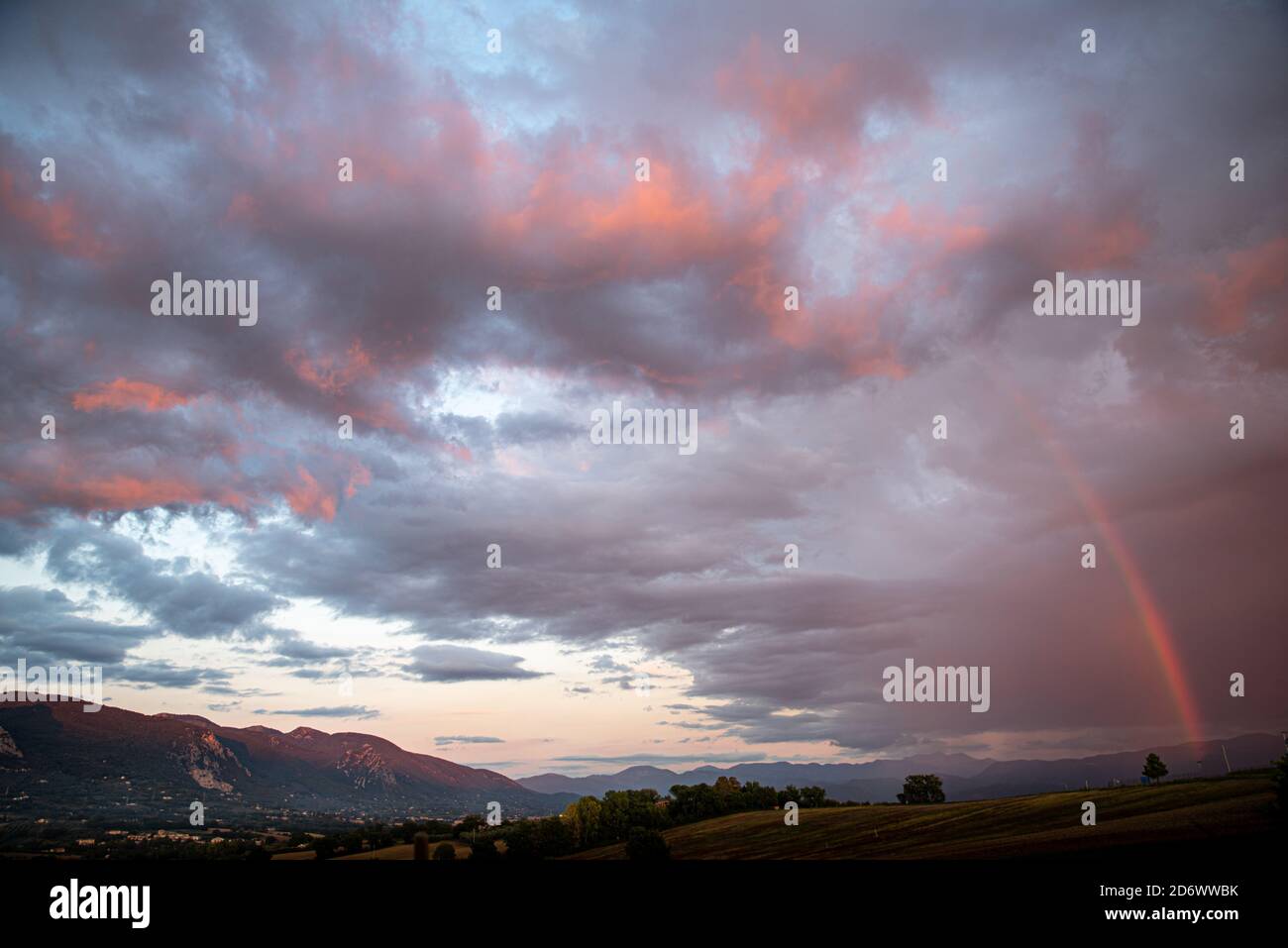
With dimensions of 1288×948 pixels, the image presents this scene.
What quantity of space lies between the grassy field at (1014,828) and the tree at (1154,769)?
3151 inches

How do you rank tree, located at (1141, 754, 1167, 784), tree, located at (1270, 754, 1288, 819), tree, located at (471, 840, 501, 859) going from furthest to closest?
1. tree, located at (1141, 754, 1167, 784)
2. tree, located at (471, 840, 501, 859)
3. tree, located at (1270, 754, 1288, 819)

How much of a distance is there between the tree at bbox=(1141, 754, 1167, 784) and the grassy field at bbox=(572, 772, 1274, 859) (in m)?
80.0

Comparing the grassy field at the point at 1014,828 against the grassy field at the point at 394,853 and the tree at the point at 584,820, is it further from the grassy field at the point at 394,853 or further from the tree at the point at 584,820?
the grassy field at the point at 394,853

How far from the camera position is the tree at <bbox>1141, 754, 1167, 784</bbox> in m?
186

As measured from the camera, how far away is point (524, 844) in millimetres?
140125

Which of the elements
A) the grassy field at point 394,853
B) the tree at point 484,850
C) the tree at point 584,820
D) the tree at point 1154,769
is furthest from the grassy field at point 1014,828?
the tree at point 1154,769

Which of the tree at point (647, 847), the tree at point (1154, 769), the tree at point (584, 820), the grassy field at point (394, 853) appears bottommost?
the tree at point (584, 820)

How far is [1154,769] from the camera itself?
18650 centimetres

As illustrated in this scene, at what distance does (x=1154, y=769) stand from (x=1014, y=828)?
124 metres

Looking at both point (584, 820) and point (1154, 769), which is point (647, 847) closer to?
point (584, 820)

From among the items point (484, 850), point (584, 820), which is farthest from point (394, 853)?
point (584, 820)

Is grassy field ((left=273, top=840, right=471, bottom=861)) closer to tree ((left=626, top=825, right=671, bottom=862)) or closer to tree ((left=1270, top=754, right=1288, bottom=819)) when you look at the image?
tree ((left=626, top=825, right=671, bottom=862))

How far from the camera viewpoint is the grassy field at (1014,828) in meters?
75.9

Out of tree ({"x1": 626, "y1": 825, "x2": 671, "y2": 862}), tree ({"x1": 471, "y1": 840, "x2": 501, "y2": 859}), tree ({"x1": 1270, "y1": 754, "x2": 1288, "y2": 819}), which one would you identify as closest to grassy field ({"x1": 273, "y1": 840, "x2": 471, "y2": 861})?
tree ({"x1": 471, "y1": 840, "x2": 501, "y2": 859})
